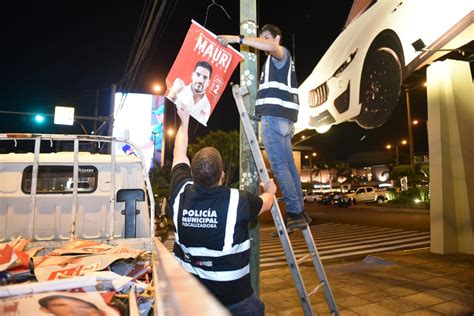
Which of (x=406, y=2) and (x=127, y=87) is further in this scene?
(x=127, y=87)

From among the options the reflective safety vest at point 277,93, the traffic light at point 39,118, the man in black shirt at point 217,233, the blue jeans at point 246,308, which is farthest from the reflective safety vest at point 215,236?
the traffic light at point 39,118

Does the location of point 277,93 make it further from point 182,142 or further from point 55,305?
point 55,305

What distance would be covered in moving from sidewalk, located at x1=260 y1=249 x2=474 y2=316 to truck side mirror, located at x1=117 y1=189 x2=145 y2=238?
2.55 m

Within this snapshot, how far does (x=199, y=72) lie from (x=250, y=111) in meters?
0.73

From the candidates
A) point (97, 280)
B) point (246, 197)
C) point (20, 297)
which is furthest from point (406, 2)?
point (20, 297)

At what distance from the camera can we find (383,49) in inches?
227

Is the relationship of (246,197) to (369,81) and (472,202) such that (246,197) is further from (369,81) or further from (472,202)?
(472,202)

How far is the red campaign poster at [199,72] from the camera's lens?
11.7 ft

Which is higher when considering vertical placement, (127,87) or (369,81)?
(127,87)

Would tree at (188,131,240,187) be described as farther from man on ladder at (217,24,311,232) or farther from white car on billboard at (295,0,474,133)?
man on ladder at (217,24,311,232)

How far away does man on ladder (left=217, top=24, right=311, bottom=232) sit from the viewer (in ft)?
11.9

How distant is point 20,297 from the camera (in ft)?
6.83

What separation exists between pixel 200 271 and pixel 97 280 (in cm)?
80

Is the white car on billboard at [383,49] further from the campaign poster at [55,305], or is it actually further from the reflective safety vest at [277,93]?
the campaign poster at [55,305]
